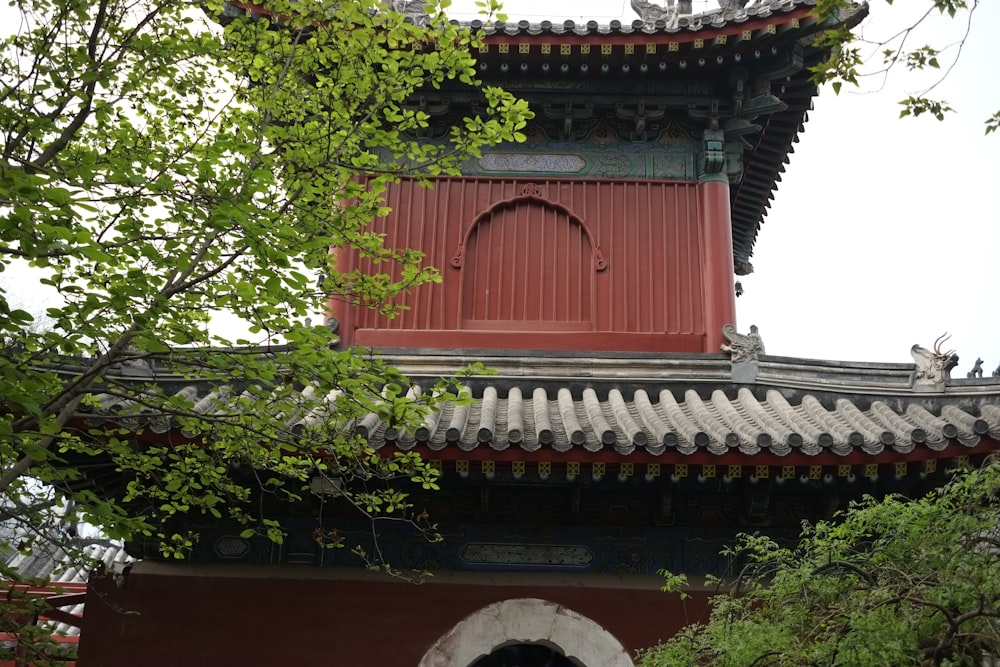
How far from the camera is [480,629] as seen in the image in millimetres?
7047

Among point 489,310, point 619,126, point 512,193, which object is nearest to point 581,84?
point 619,126

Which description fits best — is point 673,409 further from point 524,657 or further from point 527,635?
point 524,657

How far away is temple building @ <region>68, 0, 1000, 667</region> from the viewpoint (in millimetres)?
6523

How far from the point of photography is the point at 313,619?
7117mm

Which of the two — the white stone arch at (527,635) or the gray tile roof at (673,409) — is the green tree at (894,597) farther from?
the white stone arch at (527,635)

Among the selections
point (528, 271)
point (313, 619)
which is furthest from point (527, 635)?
point (528, 271)

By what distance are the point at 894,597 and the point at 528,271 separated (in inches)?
236

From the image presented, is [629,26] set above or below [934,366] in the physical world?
above

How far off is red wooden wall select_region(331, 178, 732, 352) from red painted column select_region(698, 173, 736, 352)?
2cm

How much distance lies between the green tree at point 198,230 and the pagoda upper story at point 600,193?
9.06ft

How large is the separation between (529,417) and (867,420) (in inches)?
91.0

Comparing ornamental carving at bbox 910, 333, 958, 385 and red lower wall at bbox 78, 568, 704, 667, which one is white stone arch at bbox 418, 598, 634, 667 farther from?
ornamental carving at bbox 910, 333, 958, 385

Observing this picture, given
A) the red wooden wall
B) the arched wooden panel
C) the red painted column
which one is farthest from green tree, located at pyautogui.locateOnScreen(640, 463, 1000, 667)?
the arched wooden panel

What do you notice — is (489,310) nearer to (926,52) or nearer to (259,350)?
(259,350)
